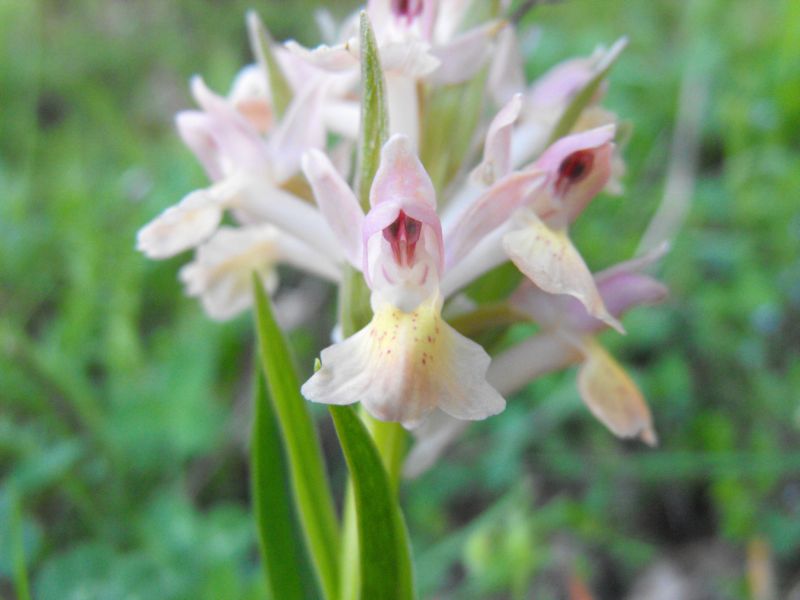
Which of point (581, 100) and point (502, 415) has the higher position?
point (581, 100)

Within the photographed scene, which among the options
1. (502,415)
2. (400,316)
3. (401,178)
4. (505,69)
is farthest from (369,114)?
(502,415)

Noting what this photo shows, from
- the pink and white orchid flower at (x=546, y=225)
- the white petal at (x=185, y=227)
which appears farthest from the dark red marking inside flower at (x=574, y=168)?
the white petal at (x=185, y=227)

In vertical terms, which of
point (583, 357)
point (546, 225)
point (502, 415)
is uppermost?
point (546, 225)

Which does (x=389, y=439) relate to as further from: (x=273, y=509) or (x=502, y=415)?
(x=502, y=415)

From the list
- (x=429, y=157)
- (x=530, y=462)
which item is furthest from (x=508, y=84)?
(x=530, y=462)

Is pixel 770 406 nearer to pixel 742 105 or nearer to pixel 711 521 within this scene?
pixel 711 521

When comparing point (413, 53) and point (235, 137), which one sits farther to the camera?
point (235, 137)

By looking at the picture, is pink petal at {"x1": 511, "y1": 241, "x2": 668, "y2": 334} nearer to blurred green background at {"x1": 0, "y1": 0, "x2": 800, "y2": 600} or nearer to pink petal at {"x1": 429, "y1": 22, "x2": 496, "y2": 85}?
pink petal at {"x1": 429, "y1": 22, "x2": 496, "y2": 85}

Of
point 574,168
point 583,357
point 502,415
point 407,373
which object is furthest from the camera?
point 502,415
